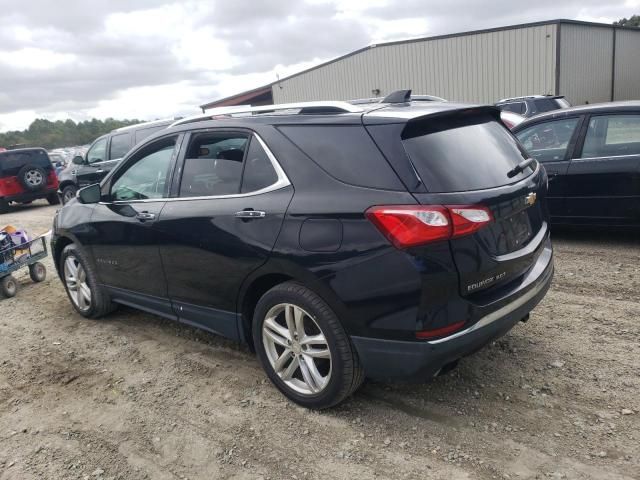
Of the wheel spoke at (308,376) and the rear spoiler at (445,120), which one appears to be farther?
the wheel spoke at (308,376)

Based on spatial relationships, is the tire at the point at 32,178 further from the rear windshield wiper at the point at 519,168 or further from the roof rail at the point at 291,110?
the rear windshield wiper at the point at 519,168

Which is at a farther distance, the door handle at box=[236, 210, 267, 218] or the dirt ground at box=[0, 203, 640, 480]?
the door handle at box=[236, 210, 267, 218]

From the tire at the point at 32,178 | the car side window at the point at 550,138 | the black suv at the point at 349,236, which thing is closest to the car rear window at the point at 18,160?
the tire at the point at 32,178

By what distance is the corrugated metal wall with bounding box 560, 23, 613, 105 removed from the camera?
2191cm

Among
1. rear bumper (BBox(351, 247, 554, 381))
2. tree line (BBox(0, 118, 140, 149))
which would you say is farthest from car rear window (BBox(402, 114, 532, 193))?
tree line (BBox(0, 118, 140, 149))

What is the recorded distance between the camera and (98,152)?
11328 mm

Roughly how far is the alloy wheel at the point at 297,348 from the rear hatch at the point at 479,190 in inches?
35.2

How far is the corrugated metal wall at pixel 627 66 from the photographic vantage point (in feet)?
89.2

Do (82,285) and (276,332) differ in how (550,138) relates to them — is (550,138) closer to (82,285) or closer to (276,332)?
(276,332)

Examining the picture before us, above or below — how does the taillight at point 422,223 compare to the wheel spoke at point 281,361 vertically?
above

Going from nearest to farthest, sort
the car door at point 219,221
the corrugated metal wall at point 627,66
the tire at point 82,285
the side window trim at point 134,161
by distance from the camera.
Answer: the car door at point 219,221, the side window trim at point 134,161, the tire at point 82,285, the corrugated metal wall at point 627,66

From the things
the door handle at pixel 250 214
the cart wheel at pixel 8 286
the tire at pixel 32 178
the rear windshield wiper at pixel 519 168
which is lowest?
the cart wheel at pixel 8 286

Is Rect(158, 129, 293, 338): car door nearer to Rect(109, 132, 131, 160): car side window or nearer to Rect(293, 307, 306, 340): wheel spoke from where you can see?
Rect(293, 307, 306, 340): wheel spoke

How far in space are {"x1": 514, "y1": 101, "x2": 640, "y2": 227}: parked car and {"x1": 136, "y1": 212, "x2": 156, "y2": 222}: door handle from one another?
425cm
